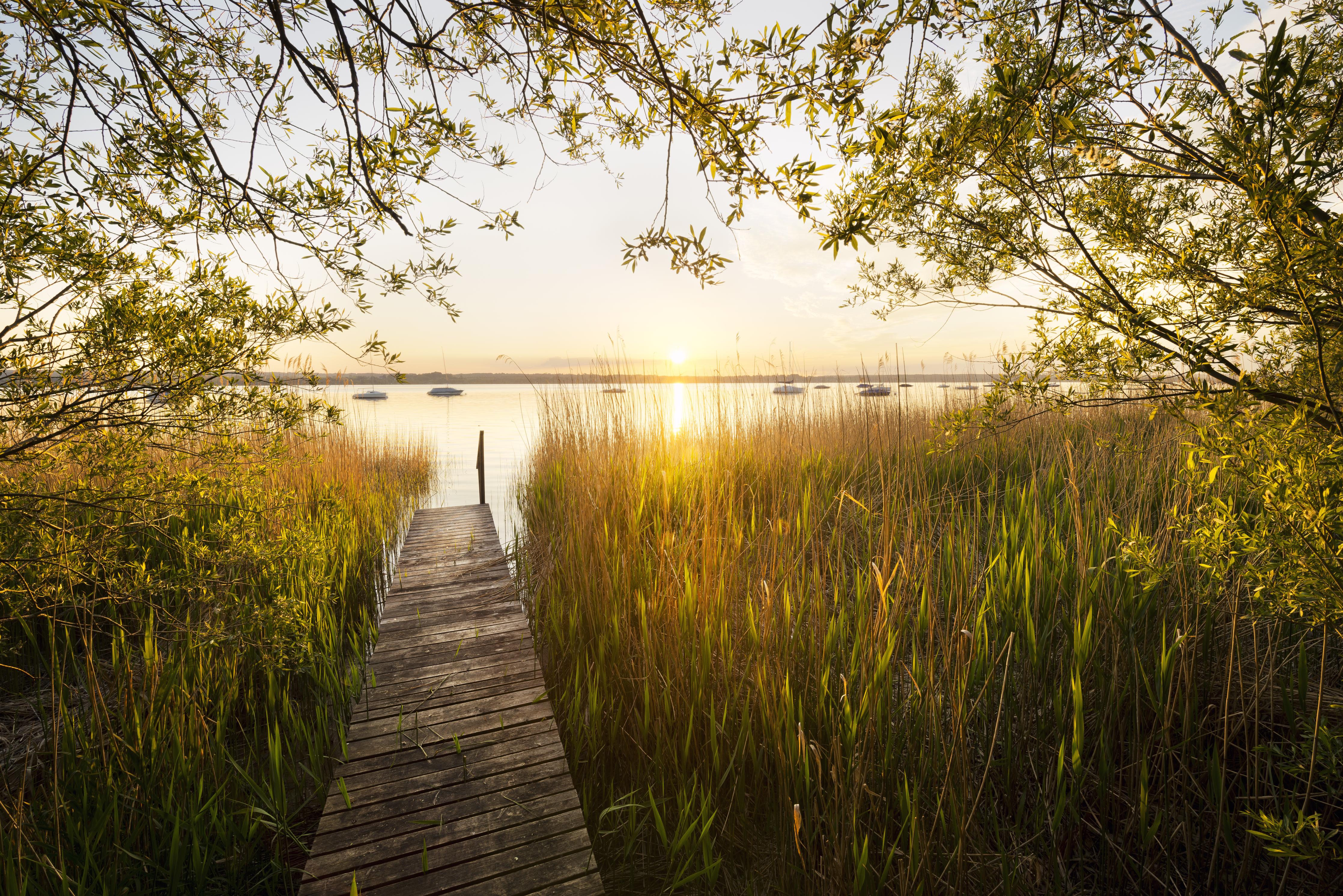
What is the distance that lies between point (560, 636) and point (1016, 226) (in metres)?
2.51

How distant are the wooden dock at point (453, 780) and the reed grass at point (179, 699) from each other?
0.19m

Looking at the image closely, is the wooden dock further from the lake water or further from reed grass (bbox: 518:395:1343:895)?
the lake water

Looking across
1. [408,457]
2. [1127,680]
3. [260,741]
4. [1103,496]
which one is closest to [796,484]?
[1103,496]

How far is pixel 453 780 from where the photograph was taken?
1.81 meters

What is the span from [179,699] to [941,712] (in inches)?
103

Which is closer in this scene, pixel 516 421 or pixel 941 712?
pixel 941 712

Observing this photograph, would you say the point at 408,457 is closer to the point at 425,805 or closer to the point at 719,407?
the point at 719,407

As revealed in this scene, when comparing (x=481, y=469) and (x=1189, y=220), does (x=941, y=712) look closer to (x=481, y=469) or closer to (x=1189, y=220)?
(x=1189, y=220)

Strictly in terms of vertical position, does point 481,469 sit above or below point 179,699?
above

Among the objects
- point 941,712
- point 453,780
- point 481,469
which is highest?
point 481,469

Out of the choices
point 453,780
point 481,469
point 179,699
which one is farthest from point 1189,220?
point 481,469

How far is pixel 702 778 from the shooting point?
1877 mm

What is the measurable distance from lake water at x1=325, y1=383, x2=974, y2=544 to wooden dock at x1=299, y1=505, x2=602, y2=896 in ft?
4.51

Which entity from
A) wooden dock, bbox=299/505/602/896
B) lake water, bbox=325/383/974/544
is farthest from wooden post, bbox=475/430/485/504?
wooden dock, bbox=299/505/602/896
